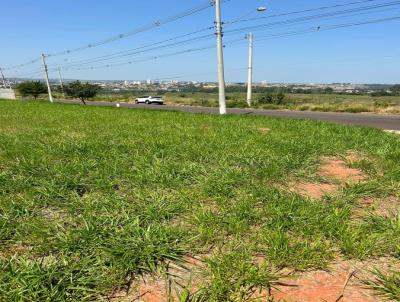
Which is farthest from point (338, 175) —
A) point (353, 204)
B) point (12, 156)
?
point (12, 156)

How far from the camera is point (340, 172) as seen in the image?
5812 mm

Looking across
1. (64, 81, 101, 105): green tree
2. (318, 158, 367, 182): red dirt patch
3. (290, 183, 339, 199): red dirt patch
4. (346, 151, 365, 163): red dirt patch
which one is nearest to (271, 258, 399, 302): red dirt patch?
(290, 183, 339, 199): red dirt patch

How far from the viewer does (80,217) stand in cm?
359

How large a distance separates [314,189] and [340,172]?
4.13 ft

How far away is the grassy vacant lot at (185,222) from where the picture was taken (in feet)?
8.26

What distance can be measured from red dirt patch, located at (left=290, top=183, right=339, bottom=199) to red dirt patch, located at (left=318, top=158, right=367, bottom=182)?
19.8 inches

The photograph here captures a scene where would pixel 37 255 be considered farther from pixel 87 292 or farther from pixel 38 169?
pixel 38 169

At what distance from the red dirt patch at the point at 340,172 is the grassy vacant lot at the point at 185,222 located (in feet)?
0.32

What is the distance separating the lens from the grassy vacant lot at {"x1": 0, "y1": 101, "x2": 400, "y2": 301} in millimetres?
2518

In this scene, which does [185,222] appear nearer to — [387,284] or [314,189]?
[387,284]

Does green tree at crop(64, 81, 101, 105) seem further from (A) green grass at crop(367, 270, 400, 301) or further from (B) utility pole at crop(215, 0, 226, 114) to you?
(A) green grass at crop(367, 270, 400, 301)

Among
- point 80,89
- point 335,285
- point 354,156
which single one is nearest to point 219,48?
point 354,156

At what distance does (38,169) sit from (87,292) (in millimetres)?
3656

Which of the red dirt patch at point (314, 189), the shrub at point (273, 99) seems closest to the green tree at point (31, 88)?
the shrub at point (273, 99)
